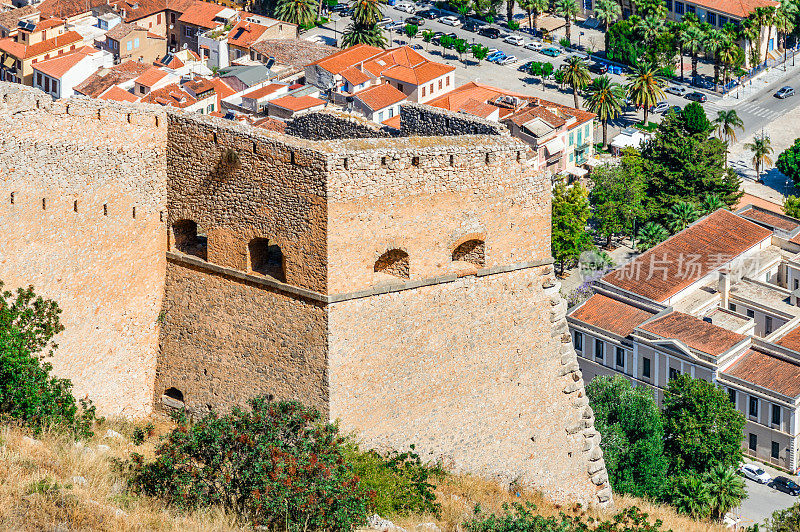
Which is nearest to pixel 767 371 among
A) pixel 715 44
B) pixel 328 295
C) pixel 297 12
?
pixel 328 295

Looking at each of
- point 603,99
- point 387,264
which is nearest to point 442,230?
point 387,264

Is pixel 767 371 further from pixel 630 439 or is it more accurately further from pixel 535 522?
pixel 535 522

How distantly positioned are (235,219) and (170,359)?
3.62 meters

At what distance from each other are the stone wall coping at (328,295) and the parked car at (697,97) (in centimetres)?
7877

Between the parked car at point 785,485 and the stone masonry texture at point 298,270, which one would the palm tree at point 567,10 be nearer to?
the parked car at point 785,485

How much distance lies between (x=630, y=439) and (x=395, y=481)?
69.1 ft

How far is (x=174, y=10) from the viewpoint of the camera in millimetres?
112375

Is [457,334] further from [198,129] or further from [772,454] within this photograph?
[772,454]

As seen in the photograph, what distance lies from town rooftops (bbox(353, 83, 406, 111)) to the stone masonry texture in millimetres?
62728

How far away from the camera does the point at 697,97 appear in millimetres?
103500

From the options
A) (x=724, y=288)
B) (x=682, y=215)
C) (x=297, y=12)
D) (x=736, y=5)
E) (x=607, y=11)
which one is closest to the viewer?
(x=724, y=288)

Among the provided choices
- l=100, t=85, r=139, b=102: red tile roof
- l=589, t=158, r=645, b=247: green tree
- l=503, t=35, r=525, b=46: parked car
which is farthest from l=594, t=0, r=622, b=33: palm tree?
l=100, t=85, r=139, b=102: red tile roof

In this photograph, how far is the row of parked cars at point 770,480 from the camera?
60.7m

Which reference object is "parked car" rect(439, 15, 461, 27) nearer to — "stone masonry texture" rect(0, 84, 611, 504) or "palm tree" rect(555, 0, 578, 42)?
"palm tree" rect(555, 0, 578, 42)
